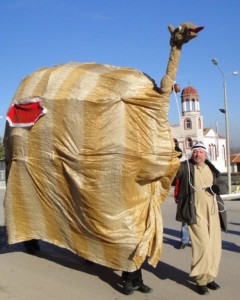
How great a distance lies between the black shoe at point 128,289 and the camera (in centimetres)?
495

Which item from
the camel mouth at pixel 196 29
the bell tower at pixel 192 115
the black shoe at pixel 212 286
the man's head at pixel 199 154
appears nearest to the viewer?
the camel mouth at pixel 196 29

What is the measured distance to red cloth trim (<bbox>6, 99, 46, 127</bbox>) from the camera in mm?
5512

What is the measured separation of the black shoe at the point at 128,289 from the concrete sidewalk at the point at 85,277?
57 mm

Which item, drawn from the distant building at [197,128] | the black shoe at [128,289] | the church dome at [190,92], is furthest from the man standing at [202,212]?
the church dome at [190,92]

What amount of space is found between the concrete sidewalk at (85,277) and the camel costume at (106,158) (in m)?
0.38

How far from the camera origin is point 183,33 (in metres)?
4.88

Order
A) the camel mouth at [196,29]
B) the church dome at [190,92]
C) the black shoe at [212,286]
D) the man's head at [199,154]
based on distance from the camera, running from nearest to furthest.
A: the camel mouth at [196,29]
the black shoe at [212,286]
the man's head at [199,154]
the church dome at [190,92]

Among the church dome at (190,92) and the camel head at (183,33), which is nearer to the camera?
the camel head at (183,33)

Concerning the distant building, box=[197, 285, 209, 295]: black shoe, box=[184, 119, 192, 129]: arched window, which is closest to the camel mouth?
box=[197, 285, 209, 295]: black shoe

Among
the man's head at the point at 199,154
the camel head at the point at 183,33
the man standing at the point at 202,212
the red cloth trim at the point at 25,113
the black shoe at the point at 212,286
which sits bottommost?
the black shoe at the point at 212,286

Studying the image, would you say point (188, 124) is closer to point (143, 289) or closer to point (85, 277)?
point (85, 277)

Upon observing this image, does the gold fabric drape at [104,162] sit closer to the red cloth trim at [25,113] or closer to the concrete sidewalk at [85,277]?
the red cloth trim at [25,113]

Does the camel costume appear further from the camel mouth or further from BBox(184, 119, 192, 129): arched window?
BBox(184, 119, 192, 129): arched window

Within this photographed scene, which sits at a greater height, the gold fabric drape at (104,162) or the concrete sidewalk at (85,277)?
the gold fabric drape at (104,162)
